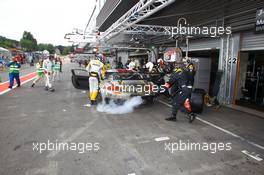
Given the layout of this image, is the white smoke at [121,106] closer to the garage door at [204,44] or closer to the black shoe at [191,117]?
the black shoe at [191,117]

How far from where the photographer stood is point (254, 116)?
7.20 m

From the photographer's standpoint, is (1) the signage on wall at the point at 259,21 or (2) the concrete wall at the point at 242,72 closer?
(1) the signage on wall at the point at 259,21

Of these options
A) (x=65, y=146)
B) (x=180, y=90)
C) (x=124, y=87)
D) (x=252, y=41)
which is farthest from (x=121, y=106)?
(x=252, y=41)

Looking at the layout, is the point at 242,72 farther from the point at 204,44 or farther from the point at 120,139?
the point at 120,139

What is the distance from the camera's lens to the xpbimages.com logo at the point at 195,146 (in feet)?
14.3

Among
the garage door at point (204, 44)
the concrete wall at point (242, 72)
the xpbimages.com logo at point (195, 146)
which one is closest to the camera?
the xpbimages.com logo at point (195, 146)

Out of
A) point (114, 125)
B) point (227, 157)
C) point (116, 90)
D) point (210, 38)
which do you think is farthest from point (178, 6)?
point (227, 157)

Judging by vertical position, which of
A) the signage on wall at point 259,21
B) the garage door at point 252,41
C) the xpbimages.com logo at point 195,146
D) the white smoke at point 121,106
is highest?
the signage on wall at point 259,21

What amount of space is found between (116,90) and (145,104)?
1.83 metres

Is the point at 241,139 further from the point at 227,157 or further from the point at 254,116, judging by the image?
the point at 254,116

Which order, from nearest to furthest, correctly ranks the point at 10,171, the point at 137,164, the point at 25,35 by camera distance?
the point at 10,171
the point at 137,164
the point at 25,35

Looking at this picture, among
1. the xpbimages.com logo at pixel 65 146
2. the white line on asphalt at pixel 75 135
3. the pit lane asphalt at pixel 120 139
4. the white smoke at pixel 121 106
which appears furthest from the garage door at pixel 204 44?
the xpbimages.com logo at pixel 65 146

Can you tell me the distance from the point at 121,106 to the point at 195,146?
3.80 meters

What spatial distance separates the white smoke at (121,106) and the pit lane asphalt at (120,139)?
1.07 feet
